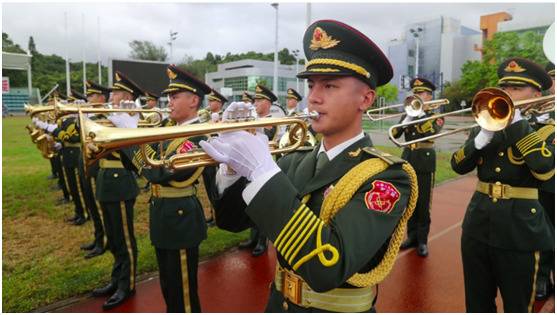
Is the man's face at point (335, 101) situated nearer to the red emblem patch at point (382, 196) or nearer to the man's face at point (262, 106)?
the red emblem patch at point (382, 196)

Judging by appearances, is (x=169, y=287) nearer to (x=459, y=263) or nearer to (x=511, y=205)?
(x=511, y=205)

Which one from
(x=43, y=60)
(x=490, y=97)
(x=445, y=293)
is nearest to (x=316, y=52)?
(x=490, y=97)

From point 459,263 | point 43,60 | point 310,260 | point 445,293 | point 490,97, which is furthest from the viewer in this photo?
point 43,60

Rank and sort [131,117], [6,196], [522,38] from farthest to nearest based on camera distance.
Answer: [522,38] → [6,196] → [131,117]

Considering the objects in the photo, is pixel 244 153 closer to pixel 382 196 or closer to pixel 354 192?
pixel 354 192

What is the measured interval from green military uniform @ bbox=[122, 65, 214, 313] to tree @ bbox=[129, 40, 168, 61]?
85600 mm

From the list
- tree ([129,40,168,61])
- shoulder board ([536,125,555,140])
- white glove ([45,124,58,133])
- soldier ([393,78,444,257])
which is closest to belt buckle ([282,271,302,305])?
shoulder board ([536,125,555,140])

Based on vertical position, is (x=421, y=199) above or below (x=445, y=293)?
above

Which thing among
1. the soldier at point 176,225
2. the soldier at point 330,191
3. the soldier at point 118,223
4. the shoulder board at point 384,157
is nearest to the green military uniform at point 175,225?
the soldier at point 176,225

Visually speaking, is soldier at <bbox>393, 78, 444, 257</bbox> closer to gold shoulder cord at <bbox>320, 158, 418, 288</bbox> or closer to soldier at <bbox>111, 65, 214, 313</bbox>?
soldier at <bbox>111, 65, 214, 313</bbox>

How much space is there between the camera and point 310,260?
1616 millimetres

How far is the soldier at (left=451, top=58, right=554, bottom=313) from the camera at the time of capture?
134 inches

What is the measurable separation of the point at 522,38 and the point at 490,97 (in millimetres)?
48890

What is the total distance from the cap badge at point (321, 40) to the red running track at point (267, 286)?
3.36 metres
